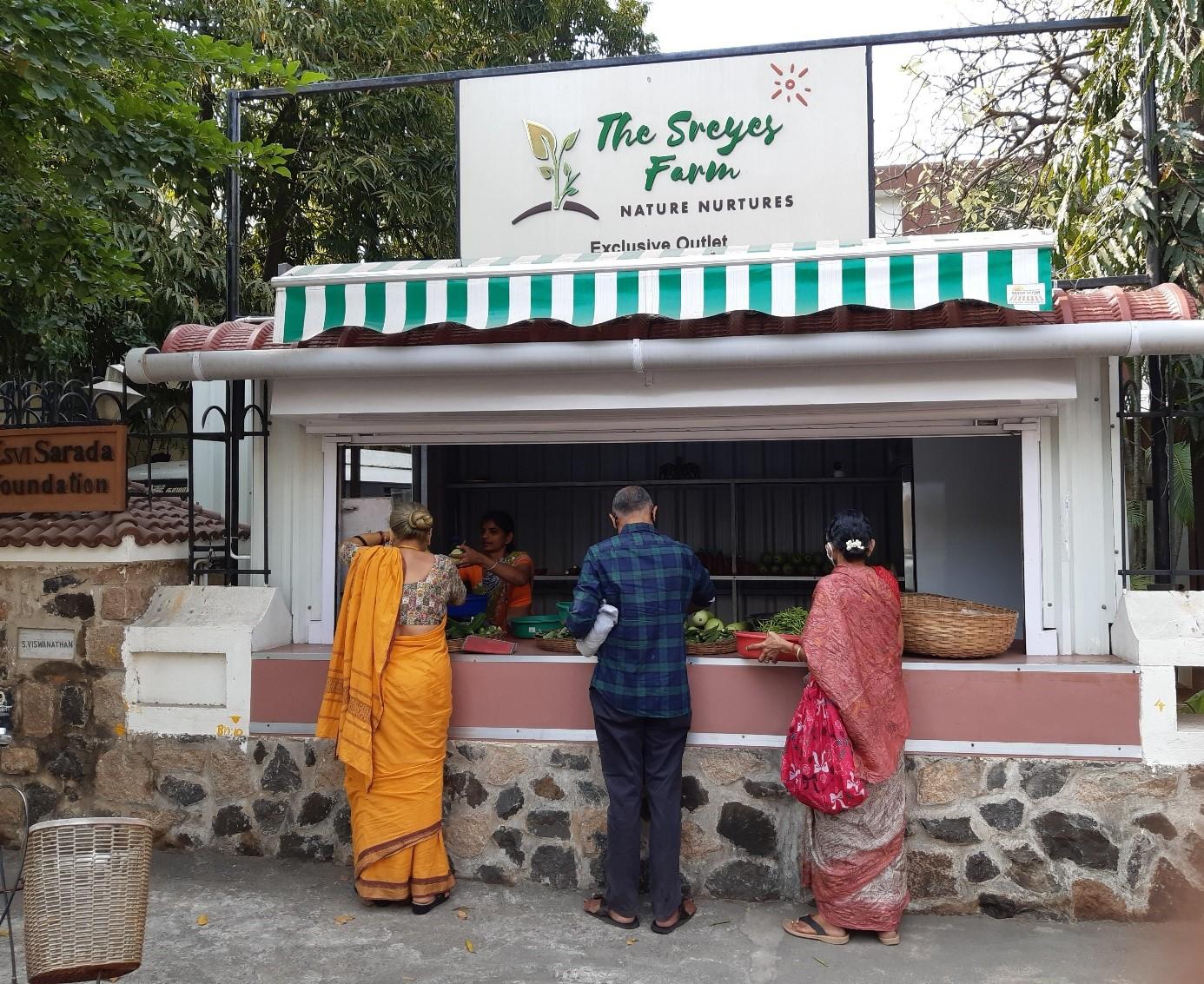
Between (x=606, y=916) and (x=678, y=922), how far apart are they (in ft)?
1.04

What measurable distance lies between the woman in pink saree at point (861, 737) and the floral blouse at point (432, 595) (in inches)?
63.8

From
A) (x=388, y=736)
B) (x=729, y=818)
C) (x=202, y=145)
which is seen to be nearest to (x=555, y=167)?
(x=202, y=145)

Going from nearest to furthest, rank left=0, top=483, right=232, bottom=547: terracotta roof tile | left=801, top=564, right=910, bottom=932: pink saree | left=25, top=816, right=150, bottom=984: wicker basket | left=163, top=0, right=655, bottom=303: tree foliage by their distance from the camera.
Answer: left=25, top=816, right=150, bottom=984: wicker basket
left=801, top=564, right=910, bottom=932: pink saree
left=0, top=483, right=232, bottom=547: terracotta roof tile
left=163, top=0, right=655, bottom=303: tree foliage

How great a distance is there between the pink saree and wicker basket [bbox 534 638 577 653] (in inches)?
49.5

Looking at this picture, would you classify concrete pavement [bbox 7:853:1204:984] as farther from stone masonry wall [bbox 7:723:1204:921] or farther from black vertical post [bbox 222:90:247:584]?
black vertical post [bbox 222:90:247:584]

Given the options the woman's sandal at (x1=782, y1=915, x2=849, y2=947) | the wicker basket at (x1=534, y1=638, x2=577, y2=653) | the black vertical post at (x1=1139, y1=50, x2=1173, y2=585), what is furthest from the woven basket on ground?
the black vertical post at (x1=1139, y1=50, x2=1173, y2=585)

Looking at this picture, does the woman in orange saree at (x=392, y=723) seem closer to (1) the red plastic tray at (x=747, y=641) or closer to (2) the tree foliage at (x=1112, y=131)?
(1) the red plastic tray at (x=747, y=641)

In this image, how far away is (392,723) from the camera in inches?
177

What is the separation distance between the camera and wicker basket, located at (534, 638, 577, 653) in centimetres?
499

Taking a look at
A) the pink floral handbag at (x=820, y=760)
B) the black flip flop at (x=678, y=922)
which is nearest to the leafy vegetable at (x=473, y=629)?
the black flip flop at (x=678, y=922)

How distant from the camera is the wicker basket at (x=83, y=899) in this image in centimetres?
303

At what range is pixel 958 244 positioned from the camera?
168 inches

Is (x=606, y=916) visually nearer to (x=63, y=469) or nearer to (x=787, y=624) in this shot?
(x=787, y=624)

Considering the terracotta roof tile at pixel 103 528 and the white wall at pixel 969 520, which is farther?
the white wall at pixel 969 520
